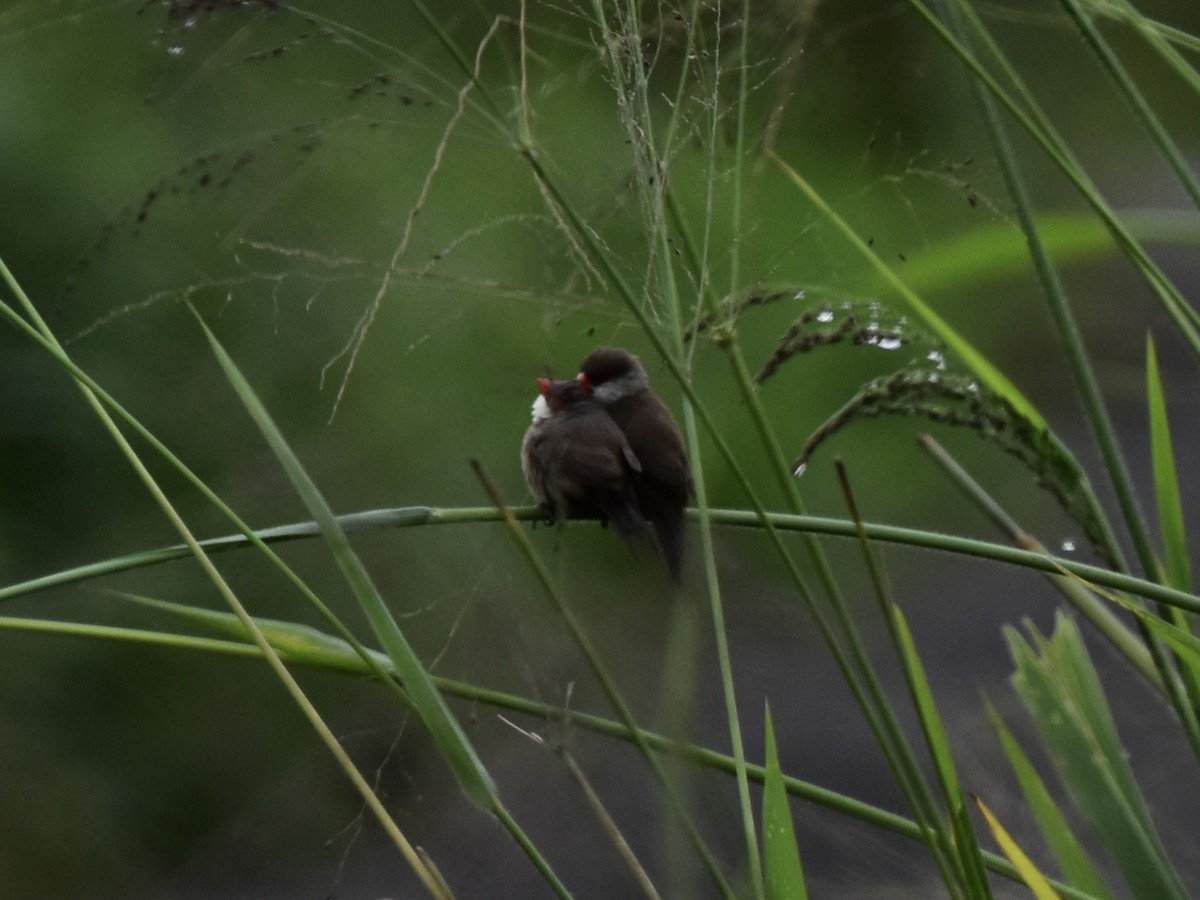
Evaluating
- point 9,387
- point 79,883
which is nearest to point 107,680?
point 79,883

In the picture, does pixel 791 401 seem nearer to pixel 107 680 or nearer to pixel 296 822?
pixel 296 822

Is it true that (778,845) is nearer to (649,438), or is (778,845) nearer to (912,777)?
(912,777)

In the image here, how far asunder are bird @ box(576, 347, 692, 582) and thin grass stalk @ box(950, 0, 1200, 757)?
85 centimetres

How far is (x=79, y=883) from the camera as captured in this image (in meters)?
2.28

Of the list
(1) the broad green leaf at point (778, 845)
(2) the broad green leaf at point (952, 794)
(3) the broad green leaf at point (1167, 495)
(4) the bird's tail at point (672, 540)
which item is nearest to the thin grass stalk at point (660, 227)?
(1) the broad green leaf at point (778, 845)

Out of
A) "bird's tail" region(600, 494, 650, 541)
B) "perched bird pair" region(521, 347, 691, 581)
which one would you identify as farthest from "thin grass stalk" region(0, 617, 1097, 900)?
"bird's tail" region(600, 494, 650, 541)

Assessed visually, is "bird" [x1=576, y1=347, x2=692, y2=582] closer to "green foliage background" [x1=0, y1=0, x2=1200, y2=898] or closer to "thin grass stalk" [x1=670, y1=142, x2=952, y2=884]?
"green foliage background" [x1=0, y1=0, x2=1200, y2=898]

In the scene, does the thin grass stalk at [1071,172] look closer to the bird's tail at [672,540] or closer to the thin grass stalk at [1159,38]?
the thin grass stalk at [1159,38]

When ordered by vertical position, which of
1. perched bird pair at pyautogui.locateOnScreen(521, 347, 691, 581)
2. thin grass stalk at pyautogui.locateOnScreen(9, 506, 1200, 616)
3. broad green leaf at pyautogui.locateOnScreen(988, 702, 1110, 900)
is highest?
thin grass stalk at pyautogui.locateOnScreen(9, 506, 1200, 616)

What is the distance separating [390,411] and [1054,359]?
64.8 inches

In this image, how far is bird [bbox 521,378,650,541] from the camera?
2.04 meters

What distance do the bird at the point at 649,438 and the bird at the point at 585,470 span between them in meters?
0.02

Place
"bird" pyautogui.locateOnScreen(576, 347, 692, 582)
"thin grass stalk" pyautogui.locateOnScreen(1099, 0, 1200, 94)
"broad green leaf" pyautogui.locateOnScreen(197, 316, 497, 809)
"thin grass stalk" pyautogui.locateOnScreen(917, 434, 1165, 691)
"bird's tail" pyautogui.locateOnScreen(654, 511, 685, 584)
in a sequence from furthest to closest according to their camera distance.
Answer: "bird" pyautogui.locateOnScreen(576, 347, 692, 582)
"bird's tail" pyautogui.locateOnScreen(654, 511, 685, 584)
"thin grass stalk" pyautogui.locateOnScreen(917, 434, 1165, 691)
"thin grass stalk" pyautogui.locateOnScreen(1099, 0, 1200, 94)
"broad green leaf" pyautogui.locateOnScreen(197, 316, 497, 809)

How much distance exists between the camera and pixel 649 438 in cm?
216
